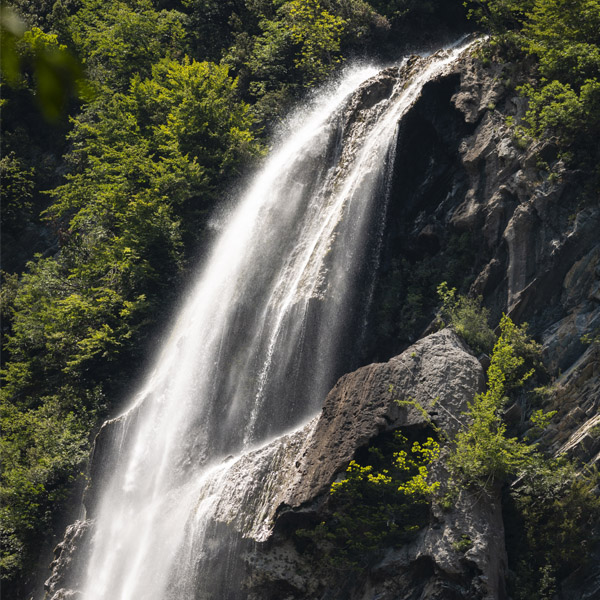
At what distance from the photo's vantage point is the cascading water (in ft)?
46.1

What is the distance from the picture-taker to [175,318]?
66.8 feet

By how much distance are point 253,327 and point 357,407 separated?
4.89m

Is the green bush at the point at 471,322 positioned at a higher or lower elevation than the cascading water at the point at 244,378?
lower

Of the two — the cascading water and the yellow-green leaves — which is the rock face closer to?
the cascading water

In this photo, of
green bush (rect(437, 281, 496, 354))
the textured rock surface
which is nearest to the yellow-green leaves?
the textured rock surface

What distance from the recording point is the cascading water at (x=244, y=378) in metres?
14.1

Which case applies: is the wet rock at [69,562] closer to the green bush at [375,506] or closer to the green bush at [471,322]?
the green bush at [375,506]

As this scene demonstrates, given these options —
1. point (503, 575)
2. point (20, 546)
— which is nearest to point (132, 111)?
point (20, 546)

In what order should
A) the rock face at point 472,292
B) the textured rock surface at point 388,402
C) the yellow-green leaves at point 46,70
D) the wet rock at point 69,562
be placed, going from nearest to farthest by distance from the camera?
the yellow-green leaves at point 46,70 < the rock face at point 472,292 < the textured rock surface at point 388,402 < the wet rock at point 69,562

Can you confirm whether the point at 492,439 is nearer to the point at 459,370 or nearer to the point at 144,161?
the point at 459,370

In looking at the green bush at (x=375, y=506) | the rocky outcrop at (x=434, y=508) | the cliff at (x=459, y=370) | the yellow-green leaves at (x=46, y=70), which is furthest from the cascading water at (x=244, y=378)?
the yellow-green leaves at (x=46, y=70)

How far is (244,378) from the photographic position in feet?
54.7

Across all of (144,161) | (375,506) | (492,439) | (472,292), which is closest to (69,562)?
(375,506)

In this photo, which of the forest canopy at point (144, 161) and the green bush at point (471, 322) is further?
the forest canopy at point (144, 161)
